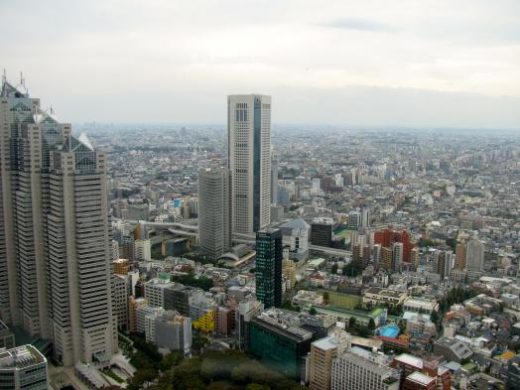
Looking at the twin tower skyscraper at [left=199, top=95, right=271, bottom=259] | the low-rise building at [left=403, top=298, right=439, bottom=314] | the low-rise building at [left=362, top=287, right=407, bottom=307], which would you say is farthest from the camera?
the twin tower skyscraper at [left=199, top=95, right=271, bottom=259]

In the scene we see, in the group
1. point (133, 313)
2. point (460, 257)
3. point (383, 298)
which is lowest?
point (383, 298)

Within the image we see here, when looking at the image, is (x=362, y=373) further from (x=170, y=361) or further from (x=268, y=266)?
(x=268, y=266)

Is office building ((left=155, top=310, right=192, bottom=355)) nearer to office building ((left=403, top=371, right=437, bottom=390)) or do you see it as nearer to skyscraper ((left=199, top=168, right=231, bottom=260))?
office building ((left=403, top=371, right=437, bottom=390))

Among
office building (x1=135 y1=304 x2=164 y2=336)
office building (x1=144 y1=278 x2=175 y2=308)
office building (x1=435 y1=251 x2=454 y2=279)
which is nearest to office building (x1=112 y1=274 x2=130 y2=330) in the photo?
office building (x1=135 y1=304 x2=164 y2=336)

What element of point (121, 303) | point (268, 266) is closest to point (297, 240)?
point (268, 266)

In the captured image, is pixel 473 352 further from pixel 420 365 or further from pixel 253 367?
pixel 253 367

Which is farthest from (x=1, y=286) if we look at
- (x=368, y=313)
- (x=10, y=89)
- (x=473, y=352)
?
(x=473, y=352)

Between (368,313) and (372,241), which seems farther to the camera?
(372,241)
